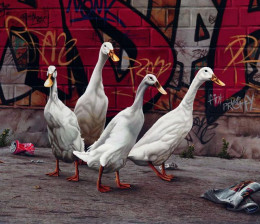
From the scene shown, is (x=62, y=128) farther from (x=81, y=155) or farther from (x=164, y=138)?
(x=164, y=138)

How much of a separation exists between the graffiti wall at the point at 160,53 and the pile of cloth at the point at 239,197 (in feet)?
7.14

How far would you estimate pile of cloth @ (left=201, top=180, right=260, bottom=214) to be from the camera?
3.81 metres

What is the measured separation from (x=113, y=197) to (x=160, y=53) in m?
2.74

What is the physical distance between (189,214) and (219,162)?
7.75 ft

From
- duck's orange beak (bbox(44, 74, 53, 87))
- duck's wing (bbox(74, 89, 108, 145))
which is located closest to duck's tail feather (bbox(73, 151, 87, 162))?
duck's orange beak (bbox(44, 74, 53, 87))

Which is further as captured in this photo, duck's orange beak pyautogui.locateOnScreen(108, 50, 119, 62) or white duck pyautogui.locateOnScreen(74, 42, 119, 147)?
white duck pyautogui.locateOnScreen(74, 42, 119, 147)

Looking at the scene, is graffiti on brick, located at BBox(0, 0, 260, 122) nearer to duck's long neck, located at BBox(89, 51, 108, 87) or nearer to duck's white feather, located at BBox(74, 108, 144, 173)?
duck's long neck, located at BBox(89, 51, 108, 87)

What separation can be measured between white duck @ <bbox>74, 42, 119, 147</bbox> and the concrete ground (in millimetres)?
428

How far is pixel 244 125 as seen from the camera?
6211 millimetres

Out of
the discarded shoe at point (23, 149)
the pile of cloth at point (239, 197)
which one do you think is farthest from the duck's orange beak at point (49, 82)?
the discarded shoe at point (23, 149)

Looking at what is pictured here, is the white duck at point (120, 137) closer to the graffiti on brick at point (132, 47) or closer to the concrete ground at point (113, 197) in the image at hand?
the concrete ground at point (113, 197)

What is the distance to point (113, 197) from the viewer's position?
4.07m

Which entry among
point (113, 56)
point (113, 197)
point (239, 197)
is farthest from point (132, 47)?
point (239, 197)

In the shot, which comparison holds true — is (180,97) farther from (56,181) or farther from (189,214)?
(189,214)
